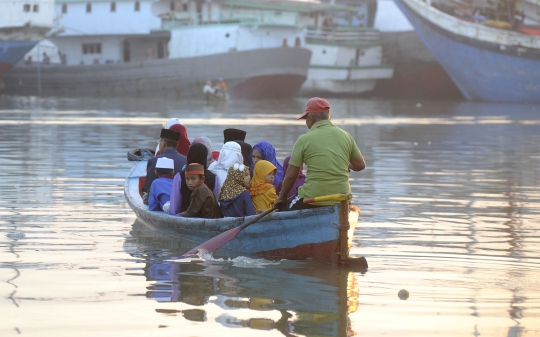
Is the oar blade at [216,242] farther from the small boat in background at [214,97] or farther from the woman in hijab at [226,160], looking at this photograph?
the small boat in background at [214,97]

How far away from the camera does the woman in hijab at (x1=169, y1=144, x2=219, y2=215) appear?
379 inches

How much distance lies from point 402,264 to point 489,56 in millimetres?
35419

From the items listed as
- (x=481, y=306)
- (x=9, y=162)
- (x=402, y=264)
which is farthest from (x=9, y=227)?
(x=9, y=162)

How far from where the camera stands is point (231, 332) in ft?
20.5

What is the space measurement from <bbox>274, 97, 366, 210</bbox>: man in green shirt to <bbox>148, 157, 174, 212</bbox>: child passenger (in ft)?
7.93

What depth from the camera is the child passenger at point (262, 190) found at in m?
9.34

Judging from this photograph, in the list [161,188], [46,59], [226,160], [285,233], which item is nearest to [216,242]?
[285,233]

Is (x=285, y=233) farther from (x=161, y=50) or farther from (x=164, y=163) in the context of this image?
(x=161, y=50)

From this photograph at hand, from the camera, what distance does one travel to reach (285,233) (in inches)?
338

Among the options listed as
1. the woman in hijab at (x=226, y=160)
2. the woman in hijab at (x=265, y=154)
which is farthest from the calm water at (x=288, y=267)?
the woman in hijab at (x=265, y=154)

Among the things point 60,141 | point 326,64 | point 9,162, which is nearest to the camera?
point 9,162

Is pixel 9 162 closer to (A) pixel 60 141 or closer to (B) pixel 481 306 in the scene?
(A) pixel 60 141

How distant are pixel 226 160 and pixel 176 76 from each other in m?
38.6

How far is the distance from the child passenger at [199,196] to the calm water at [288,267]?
45 centimetres
